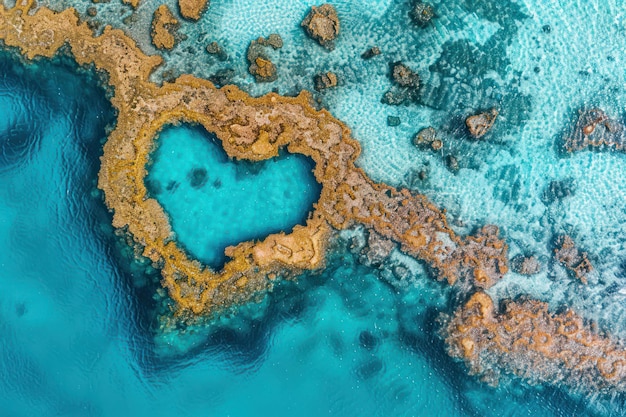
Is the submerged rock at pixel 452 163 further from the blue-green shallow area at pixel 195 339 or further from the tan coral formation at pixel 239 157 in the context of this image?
the blue-green shallow area at pixel 195 339

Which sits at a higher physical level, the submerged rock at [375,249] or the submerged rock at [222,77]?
the submerged rock at [222,77]

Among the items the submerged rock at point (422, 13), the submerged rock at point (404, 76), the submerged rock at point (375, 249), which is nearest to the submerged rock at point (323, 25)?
the submerged rock at point (404, 76)

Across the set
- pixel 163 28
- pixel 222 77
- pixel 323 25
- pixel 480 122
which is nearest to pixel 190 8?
pixel 163 28

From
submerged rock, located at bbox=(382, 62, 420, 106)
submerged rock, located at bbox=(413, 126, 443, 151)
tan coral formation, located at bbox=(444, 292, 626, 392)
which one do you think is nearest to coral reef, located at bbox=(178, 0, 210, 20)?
submerged rock, located at bbox=(382, 62, 420, 106)

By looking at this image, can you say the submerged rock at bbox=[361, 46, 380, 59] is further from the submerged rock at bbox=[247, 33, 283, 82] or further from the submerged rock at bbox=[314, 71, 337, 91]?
the submerged rock at bbox=[247, 33, 283, 82]

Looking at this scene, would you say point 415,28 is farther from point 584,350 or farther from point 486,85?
point 584,350

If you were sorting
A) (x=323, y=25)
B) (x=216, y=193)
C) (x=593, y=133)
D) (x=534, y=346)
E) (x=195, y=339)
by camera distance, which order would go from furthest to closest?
(x=593, y=133) → (x=323, y=25) → (x=216, y=193) → (x=195, y=339) → (x=534, y=346)

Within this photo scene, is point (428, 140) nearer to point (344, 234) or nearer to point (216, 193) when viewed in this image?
point (344, 234)

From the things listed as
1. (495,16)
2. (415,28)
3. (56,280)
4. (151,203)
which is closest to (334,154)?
(415,28)
